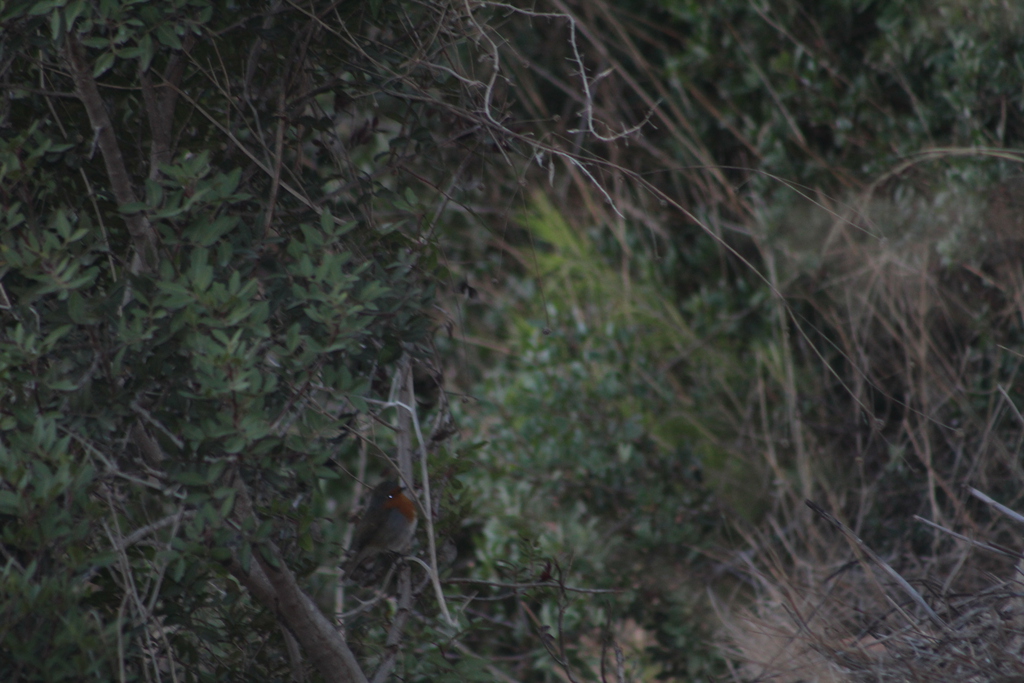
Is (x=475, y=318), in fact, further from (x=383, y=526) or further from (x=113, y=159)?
(x=113, y=159)

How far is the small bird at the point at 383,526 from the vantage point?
1.99 m

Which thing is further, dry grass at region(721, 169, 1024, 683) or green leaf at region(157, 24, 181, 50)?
dry grass at region(721, 169, 1024, 683)

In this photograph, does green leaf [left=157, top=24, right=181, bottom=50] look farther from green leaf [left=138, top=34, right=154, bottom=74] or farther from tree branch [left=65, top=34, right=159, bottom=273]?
tree branch [left=65, top=34, right=159, bottom=273]

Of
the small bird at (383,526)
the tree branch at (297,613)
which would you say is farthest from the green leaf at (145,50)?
the small bird at (383,526)

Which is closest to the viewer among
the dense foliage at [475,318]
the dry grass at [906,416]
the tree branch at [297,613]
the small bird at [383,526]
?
the dense foliage at [475,318]

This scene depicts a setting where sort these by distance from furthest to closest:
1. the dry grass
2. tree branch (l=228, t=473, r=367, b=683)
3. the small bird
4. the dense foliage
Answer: the dry grass
the small bird
tree branch (l=228, t=473, r=367, b=683)
the dense foliage

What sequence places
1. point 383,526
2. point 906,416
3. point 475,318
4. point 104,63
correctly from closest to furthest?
point 104,63, point 383,526, point 906,416, point 475,318

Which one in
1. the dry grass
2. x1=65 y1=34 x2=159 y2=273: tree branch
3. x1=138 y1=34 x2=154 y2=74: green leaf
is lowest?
the dry grass

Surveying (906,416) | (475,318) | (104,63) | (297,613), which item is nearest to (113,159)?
(104,63)

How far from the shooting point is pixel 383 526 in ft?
6.70

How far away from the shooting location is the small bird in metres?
1.99

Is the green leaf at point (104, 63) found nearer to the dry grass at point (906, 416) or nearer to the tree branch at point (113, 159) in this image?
the tree branch at point (113, 159)

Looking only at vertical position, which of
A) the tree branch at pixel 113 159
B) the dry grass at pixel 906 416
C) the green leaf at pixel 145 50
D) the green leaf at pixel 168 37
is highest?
the green leaf at pixel 168 37

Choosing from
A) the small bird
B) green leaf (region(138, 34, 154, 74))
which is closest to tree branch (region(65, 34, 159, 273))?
green leaf (region(138, 34, 154, 74))
